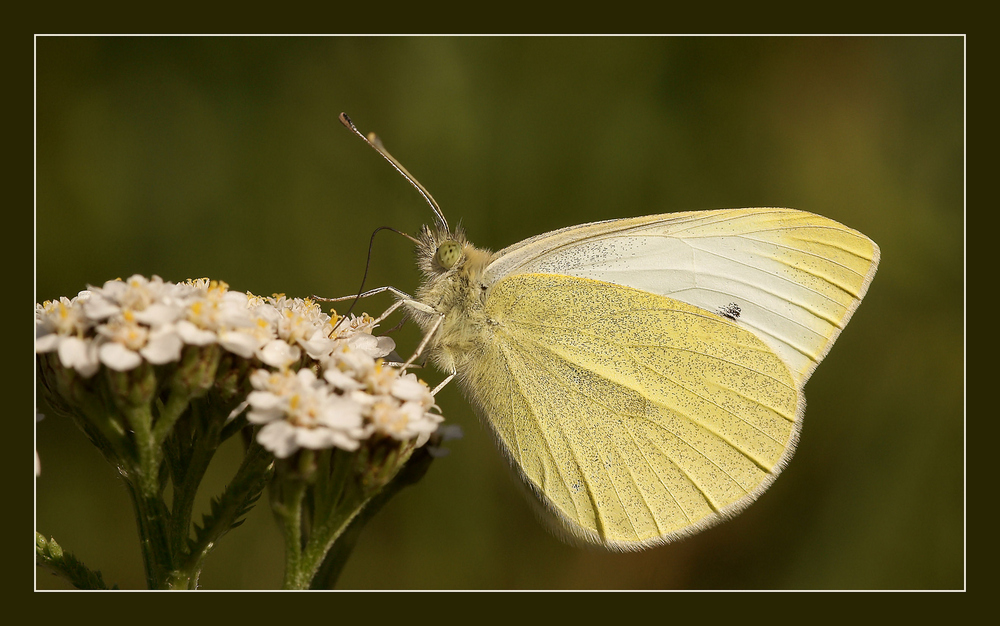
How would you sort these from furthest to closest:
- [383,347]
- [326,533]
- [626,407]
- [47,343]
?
1. [626,407]
2. [383,347]
3. [326,533]
4. [47,343]

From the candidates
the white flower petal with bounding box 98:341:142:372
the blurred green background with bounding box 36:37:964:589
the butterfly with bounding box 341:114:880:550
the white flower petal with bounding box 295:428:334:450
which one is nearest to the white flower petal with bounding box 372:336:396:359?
the butterfly with bounding box 341:114:880:550

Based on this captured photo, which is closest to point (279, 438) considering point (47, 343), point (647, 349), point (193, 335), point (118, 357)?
point (193, 335)

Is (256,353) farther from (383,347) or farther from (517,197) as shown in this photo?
(517,197)

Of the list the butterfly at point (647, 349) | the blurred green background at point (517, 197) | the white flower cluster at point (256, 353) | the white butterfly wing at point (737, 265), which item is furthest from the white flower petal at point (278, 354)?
the blurred green background at point (517, 197)

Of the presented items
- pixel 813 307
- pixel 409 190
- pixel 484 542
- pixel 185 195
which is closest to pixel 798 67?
pixel 813 307

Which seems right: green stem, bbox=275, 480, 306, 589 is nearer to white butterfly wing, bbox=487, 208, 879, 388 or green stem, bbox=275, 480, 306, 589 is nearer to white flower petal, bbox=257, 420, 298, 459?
white flower petal, bbox=257, 420, 298, 459
